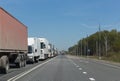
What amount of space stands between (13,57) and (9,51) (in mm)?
4742

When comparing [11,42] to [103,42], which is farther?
[103,42]

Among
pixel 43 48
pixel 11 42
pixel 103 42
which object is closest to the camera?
pixel 11 42

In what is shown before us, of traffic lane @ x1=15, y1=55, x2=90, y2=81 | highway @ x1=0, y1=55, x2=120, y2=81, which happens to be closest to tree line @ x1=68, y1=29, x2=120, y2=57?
highway @ x1=0, y1=55, x2=120, y2=81

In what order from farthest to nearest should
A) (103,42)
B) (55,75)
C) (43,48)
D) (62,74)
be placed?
(103,42), (43,48), (62,74), (55,75)

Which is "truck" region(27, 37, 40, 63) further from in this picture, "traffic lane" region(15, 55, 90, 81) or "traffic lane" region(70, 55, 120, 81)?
"traffic lane" region(15, 55, 90, 81)

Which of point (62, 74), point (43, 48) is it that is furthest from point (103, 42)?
point (62, 74)

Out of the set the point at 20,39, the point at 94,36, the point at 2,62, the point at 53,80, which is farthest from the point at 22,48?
the point at 94,36

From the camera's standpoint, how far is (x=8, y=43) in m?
31.9

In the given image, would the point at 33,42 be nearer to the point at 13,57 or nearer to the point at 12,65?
the point at 12,65

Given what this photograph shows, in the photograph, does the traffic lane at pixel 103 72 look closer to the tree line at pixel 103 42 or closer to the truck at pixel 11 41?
the truck at pixel 11 41

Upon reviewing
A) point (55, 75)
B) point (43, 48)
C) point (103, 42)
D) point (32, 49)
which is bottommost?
point (55, 75)

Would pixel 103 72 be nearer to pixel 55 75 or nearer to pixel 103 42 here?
pixel 55 75

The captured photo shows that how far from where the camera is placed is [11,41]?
33531 mm

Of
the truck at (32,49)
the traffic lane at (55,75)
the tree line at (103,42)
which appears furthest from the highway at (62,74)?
the tree line at (103,42)
